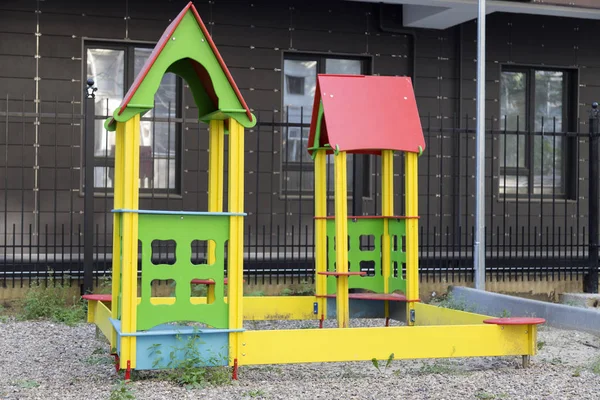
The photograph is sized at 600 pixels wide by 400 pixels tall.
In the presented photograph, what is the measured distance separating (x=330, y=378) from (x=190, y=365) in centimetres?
116

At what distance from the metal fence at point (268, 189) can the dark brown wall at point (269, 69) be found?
31 millimetres

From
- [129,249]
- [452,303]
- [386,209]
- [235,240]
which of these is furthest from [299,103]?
[129,249]

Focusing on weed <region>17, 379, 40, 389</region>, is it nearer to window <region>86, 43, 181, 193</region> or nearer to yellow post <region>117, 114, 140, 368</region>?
yellow post <region>117, 114, 140, 368</region>

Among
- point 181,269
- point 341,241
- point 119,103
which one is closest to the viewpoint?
point 181,269

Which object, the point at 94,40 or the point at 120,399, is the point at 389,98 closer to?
the point at 120,399

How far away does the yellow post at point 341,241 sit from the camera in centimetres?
870

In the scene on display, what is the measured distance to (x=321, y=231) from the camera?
967 centimetres

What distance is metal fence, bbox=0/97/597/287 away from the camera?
1209 centimetres

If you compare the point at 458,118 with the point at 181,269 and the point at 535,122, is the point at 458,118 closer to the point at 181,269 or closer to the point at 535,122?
the point at 535,122

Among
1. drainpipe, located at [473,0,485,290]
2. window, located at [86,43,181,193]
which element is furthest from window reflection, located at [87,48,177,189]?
drainpipe, located at [473,0,485,290]

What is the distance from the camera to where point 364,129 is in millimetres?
9070

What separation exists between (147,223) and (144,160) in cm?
683

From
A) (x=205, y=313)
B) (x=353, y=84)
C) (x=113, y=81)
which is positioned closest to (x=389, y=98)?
(x=353, y=84)

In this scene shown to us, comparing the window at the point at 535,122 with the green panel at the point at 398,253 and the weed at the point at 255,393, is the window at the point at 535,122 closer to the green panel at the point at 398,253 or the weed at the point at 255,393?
the green panel at the point at 398,253
